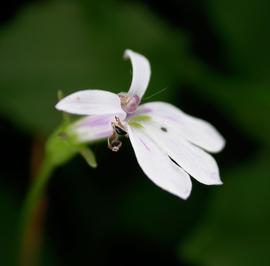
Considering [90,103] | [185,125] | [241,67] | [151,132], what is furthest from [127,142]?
[90,103]

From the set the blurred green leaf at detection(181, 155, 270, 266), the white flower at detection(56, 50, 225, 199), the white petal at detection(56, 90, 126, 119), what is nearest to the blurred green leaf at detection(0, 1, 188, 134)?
the blurred green leaf at detection(181, 155, 270, 266)

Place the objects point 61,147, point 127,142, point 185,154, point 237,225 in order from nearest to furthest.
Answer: point 185,154, point 61,147, point 237,225, point 127,142

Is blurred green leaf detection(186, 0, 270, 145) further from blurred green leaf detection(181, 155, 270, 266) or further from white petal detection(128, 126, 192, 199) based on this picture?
white petal detection(128, 126, 192, 199)

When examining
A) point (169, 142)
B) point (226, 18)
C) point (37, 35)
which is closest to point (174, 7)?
point (226, 18)

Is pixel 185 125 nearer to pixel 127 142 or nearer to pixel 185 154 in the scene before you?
pixel 185 154

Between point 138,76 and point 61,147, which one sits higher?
point 138,76

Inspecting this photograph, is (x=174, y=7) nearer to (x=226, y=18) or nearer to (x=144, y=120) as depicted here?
(x=226, y=18)

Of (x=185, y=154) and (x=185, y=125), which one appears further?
(x=185, y=125)
